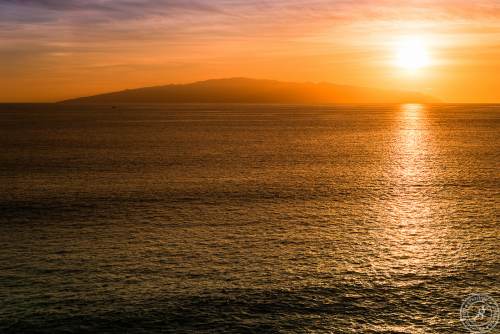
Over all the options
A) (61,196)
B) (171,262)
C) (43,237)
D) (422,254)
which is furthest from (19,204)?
(422,254)

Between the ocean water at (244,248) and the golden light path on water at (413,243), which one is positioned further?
the golden light path on water at (413,243)

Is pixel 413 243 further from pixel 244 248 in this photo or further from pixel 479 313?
pixel 244 248

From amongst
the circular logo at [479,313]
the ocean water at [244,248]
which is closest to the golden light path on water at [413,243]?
the ocean water at [244,248]

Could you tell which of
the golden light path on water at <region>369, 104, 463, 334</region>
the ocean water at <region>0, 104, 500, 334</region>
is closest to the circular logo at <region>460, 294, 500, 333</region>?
the ocean water at <region>0, 104, 500, 334</region>

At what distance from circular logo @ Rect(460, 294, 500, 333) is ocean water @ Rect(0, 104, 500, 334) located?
20.9 inches

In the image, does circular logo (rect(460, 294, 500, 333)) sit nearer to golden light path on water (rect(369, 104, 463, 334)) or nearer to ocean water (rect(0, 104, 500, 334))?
ocean water (rect(0, 104, 500, 334))


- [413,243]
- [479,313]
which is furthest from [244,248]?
[479,313]

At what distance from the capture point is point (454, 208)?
176 ft

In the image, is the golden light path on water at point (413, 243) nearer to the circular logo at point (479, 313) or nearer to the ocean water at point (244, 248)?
the ocean water at point (244, 248)

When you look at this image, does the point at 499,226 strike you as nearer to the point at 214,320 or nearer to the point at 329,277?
the point at 329,277

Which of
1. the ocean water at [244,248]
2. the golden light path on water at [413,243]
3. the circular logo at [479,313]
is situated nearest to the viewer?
the circular logo at [479,313]

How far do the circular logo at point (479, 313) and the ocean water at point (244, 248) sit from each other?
53 cm

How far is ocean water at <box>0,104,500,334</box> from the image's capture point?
28641mm

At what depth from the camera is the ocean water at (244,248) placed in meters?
28.6
